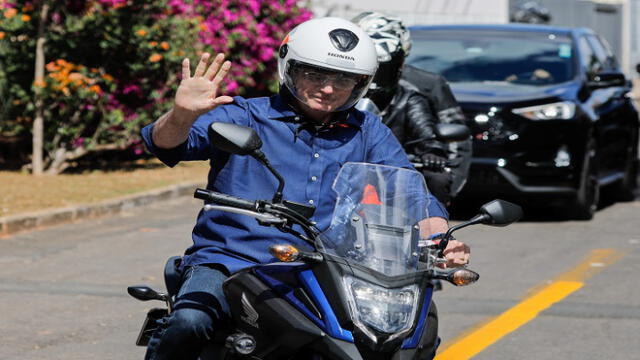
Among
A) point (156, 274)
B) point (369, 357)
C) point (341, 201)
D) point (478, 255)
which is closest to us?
point (369, 357)

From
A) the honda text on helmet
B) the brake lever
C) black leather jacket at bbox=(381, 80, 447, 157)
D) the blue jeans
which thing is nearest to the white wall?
black leather jacket at bbox=(381, 80, 447, 157)

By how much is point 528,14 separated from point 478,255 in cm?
1716

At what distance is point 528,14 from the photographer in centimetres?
2639

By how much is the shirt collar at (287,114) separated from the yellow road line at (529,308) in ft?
7.33

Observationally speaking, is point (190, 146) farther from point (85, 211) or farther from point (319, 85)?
point (85, 211)

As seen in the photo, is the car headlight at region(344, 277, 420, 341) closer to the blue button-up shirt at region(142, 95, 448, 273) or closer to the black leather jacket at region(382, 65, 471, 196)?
the blue button-up shirt at region(142, 95, 448, 273)

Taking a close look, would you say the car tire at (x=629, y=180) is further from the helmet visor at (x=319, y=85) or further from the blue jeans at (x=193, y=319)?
the blue jeans at (x=193, y=319)

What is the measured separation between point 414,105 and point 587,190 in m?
5.10

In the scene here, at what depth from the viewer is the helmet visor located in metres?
4.50

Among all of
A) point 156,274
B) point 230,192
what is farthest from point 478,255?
point 230,192

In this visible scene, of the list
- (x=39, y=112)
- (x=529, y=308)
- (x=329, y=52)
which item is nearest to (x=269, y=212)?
(x=329, y=52)

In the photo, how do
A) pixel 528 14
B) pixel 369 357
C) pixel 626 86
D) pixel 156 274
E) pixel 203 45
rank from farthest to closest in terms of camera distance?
pixel 528 14 → pixel 203 45 → pixel 626 86 → pixel 156 274 → pixel 369 357

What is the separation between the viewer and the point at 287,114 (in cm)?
459

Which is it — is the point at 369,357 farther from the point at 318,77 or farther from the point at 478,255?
the point at 478,255
